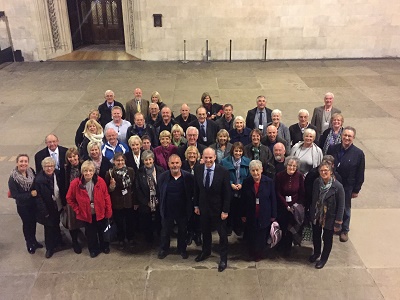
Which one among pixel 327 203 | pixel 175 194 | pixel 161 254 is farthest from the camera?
pixel 161 254

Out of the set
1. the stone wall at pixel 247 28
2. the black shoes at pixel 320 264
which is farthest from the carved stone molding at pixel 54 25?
the black shoes at pixel 320 264

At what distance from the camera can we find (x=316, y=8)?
655 inches

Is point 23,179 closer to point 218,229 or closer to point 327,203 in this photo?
point 218,229

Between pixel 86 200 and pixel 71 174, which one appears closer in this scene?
pixel 86 200

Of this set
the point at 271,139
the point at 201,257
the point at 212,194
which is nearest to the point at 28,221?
the point at 201,257

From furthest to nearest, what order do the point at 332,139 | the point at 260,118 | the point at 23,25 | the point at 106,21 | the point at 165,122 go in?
the point at 106,21 → the point at 23,25 → the point at 260,118 → the point at 165,122 → the point at 332,139

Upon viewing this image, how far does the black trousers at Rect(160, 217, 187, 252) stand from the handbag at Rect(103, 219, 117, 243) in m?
0.67

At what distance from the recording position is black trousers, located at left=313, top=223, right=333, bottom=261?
16.2 feet

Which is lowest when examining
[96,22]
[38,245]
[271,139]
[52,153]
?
[38,245]

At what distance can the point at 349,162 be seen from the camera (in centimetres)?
525

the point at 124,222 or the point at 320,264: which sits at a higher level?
the point at 124,222

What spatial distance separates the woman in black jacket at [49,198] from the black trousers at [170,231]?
143cm

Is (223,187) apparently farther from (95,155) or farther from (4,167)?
(4,167)

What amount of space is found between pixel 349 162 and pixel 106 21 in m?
17.5
